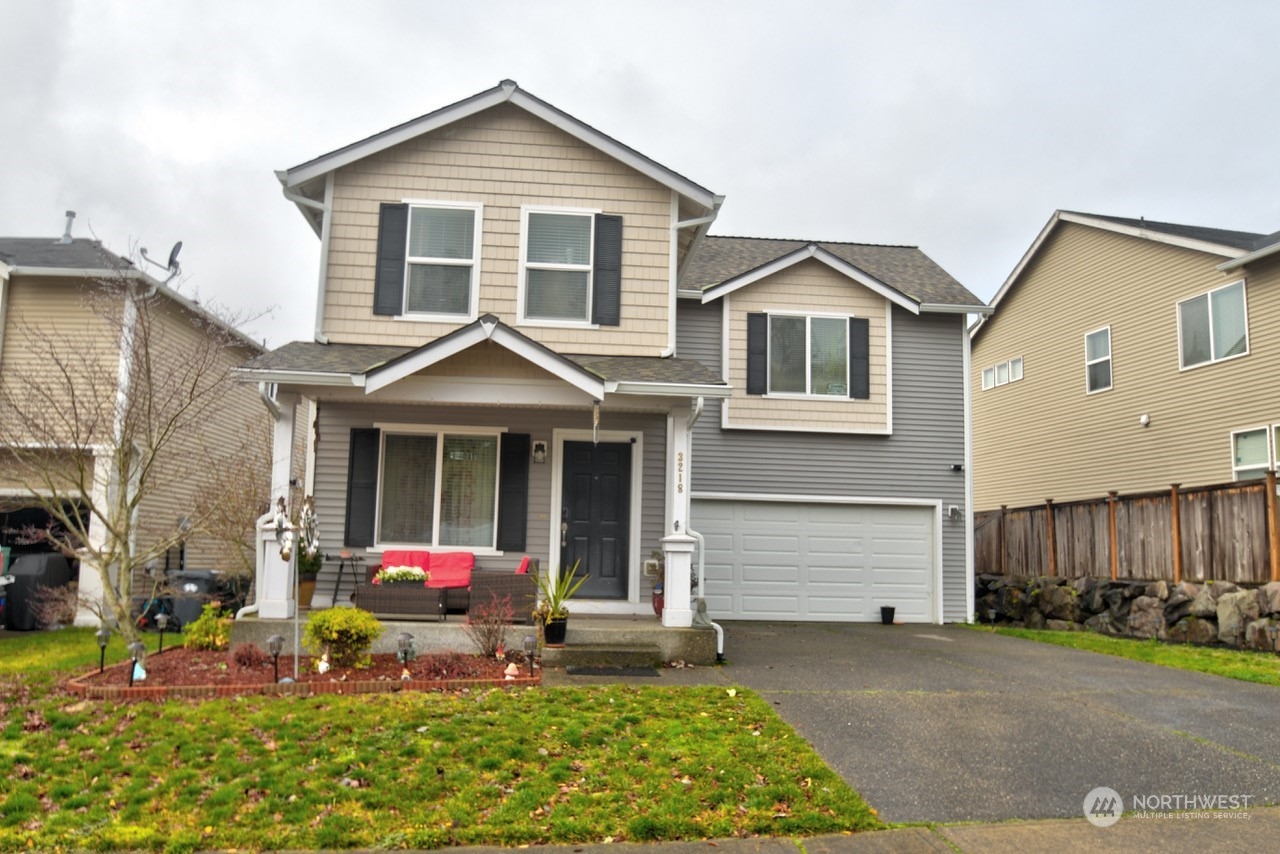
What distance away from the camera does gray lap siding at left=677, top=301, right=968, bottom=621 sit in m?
14.7

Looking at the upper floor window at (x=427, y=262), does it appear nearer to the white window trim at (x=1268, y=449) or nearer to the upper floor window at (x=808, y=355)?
the upper floor window at (x=808, y=355)

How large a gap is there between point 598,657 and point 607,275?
15.9 ft

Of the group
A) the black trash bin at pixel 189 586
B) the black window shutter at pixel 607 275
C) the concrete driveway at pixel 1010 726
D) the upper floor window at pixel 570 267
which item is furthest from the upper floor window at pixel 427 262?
the black trash bin at pixel 189 586

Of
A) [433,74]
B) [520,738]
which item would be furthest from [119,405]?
[520,738]

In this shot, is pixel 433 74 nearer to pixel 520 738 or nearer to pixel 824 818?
pixel 520 738

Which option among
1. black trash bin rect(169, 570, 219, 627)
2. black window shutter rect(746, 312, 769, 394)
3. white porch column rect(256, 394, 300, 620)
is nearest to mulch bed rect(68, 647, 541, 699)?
white porch column rect(256, 394, 300, 620)

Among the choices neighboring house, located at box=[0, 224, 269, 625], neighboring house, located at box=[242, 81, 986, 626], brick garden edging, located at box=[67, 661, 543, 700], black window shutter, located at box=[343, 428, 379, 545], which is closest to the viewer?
brick garden edging, located at box=[67, 661, 543, 700]

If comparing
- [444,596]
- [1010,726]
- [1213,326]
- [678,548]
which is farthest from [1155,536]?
[444,596]

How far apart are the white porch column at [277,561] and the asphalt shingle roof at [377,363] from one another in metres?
0.46

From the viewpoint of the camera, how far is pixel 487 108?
1173cm

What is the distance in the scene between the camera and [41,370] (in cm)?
1465

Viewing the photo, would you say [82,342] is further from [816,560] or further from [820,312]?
[816,560]

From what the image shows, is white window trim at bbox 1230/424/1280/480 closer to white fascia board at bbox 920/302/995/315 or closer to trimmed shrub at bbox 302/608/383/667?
white fascia board at bbox 920/302/995/315

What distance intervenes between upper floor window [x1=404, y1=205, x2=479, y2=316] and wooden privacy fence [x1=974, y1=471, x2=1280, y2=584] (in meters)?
9.84
